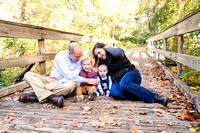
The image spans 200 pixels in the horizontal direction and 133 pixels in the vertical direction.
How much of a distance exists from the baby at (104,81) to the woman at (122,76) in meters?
0.11

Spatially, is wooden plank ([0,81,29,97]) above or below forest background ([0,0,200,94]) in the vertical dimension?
below

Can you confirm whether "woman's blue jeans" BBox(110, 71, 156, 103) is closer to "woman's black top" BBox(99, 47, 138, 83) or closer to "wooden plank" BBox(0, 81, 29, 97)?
"woman's black top" BBox(99, 47, 138, 83)

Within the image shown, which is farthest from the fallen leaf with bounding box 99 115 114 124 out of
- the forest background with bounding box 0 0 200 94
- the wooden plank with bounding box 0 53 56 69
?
the forest background with bounding box 0 0 200 94

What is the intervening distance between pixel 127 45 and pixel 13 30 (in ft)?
96.3

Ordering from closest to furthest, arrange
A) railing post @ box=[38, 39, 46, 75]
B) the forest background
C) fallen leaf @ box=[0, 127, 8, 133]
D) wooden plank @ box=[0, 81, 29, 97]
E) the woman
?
1. fallen leaf @ box=[0, 127, 8, 133]
2. the woman
3. wooden plank @ box=[0, 81, 29, 97]
4. railing post @ box=[38, 39, 46, 75]
5. the forest background

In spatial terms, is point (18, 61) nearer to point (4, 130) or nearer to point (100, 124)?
point (4, 130)

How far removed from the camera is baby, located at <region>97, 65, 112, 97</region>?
3543mm

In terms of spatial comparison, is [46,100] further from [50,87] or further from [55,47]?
[55,47]

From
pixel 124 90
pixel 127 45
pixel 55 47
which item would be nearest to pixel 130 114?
pixel 124 90

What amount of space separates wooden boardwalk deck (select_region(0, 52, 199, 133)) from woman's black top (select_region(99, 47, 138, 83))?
0.58 m

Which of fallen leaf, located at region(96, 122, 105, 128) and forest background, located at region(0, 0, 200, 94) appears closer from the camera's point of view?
fallen leaf, located at region(96, 122, 105, 128)

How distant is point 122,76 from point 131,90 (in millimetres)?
489

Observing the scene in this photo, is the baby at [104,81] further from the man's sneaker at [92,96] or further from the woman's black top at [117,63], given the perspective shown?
the man's sneaker at [92,96]

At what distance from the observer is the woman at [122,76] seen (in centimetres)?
295
